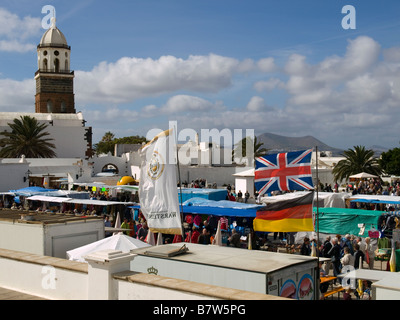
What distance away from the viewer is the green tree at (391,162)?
2453 inches

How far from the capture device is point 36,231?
1100cm

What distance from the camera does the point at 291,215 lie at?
10.7 m

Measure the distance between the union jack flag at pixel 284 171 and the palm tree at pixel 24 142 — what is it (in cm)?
4258

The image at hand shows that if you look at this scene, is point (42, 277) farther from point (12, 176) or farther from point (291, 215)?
point (12, 176)

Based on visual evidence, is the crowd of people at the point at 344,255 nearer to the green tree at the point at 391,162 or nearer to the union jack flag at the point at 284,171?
the union jack flag at the point at 284,171

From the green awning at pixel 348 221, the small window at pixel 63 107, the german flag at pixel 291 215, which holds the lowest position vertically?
the green awning at pixel 348 221

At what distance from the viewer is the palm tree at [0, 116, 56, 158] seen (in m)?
48.6

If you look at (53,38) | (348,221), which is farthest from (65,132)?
(348,221)

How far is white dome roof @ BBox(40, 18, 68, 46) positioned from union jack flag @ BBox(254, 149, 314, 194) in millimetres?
63500

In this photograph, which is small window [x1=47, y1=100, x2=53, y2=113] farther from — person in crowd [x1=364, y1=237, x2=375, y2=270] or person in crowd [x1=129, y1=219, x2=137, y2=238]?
person in crowd [x1=364, y1=237, x2=375, y2=270]

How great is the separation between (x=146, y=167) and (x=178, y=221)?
180 cm

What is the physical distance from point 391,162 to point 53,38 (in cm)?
5086

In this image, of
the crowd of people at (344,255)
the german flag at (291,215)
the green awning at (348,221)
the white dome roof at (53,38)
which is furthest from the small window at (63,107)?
the german flag at (291,215)
